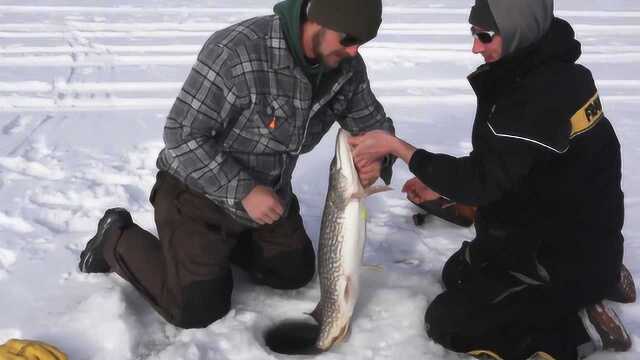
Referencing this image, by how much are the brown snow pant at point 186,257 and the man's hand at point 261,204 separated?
0.25m

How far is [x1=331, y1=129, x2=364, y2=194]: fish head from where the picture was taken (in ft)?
7.73

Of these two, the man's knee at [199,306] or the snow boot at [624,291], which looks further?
the snow boot at [624,291]

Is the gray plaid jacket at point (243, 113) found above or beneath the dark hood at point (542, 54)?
beneath

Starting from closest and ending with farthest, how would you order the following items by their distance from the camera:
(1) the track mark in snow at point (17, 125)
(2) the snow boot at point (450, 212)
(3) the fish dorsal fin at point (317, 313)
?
(3) the fish dorsal fin at point (317, 313), (2) the snow boot at point (450, 212), (1) the track mark in snow at point (17, 125)

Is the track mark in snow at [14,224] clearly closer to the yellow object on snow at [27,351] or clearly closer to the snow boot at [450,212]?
the yellow object on snow at [27,351]

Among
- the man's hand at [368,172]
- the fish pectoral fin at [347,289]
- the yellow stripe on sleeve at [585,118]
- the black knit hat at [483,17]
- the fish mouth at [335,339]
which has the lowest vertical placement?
the fish mouth at [335,339]

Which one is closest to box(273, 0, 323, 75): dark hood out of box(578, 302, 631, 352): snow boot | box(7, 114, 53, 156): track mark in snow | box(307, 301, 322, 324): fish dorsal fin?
box(307, 301, 322, 324): fish dorsal fin

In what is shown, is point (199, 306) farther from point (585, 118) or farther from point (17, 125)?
point (17, 125)

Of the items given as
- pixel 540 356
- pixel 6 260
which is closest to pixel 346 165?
pixel 540 356

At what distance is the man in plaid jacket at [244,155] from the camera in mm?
2385

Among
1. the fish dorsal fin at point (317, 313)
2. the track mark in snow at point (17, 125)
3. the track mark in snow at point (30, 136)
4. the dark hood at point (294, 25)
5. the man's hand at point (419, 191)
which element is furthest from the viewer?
the track mark in snow at point (17, 125)

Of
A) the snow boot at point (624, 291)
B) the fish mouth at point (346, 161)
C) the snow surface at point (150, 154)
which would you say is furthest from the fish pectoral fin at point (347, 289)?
the snow boot at point (624, 291)

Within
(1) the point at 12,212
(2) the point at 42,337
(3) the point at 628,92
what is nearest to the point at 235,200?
(2) the point at 42,337

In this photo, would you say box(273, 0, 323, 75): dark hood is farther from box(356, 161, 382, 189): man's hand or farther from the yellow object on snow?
the yellow object on snow
